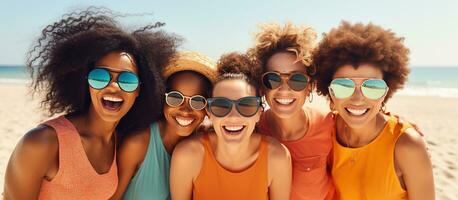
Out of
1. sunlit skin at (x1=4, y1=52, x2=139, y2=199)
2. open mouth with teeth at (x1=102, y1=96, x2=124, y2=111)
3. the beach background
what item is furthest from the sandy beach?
open mouth with teeth at (x1=102, y1=96, x2=124, y2=111)

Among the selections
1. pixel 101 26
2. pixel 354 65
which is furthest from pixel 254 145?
pixel 101 26

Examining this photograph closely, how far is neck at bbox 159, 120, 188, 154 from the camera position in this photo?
3.80 metres

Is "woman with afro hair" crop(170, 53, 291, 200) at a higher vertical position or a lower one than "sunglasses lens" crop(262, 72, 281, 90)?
lower

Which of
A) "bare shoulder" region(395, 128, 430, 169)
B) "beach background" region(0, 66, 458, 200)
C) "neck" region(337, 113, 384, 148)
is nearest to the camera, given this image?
"bare shoulder" region(395, 128, 430, 169)

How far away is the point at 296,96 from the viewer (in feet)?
12.6

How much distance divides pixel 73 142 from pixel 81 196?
1.50ft

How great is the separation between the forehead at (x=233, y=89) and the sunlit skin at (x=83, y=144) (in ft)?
2.40

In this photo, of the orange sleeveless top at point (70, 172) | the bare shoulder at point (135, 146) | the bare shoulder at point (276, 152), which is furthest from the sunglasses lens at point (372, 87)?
the orange sleeveless top at point (70, 172)

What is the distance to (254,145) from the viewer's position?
3625 mm

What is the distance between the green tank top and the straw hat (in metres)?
0.61

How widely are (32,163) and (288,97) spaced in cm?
228

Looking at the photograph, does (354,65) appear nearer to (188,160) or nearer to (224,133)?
(224,133)

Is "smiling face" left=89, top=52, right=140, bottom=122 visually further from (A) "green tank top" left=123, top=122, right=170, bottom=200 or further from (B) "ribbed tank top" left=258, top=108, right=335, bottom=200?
(B) "ribbed tank top" left=258, top=108, right=335, bottom=200

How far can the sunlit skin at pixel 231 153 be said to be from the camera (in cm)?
345
